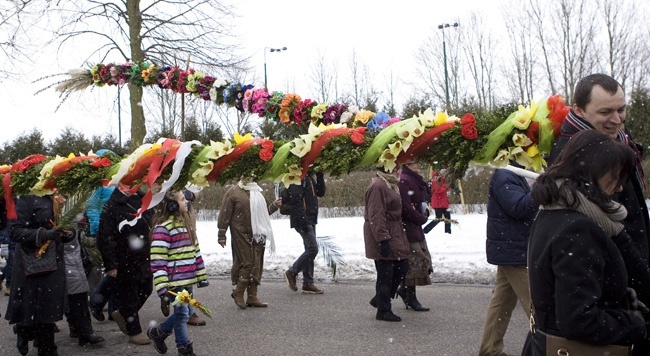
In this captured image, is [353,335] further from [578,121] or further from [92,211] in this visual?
[578,121]

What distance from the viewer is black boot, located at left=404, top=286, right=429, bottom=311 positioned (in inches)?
296

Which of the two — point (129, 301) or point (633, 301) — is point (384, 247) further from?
point (633, 301)

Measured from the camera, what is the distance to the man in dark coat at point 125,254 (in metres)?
6.36

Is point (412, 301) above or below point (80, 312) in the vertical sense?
below

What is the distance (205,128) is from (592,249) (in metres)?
24.5

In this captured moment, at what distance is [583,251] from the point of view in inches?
93.8

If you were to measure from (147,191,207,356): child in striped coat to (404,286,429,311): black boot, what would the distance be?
276 cm

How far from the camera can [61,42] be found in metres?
15.6

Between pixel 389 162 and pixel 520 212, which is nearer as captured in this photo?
pixel 389 162

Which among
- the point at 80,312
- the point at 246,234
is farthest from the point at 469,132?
the point at 246,234

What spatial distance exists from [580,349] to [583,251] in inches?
14.6

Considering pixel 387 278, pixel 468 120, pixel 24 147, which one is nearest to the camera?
pixel 468 120

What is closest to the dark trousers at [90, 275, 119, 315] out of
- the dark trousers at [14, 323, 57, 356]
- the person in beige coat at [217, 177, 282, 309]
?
the dark trousers at [14, 323, 57, 356]

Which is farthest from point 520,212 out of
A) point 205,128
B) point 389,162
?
point 205,128
